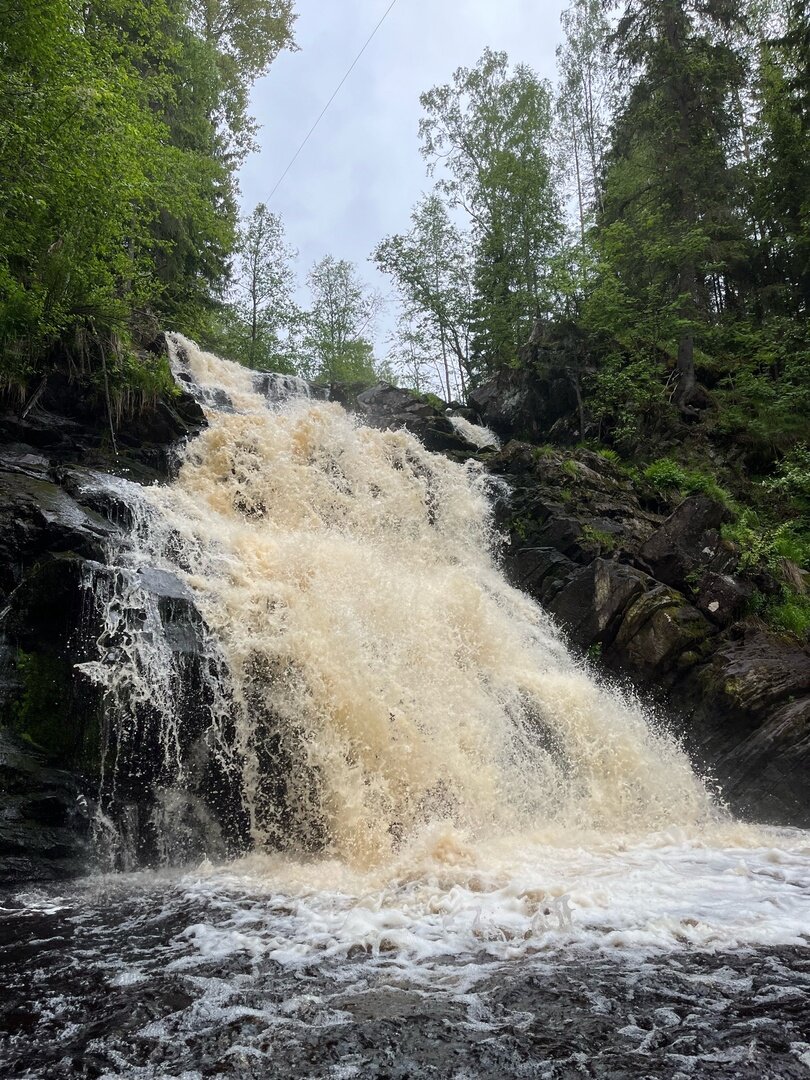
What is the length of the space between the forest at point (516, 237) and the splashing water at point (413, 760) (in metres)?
4.06

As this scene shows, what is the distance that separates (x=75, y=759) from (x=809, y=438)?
17.2 metres

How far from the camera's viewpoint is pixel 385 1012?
3801 millimetres

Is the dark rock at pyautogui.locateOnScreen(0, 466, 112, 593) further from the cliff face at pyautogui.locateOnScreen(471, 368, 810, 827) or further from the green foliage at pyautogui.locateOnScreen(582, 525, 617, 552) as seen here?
the green foliage at pyautogui.locateOnScreen(582, 525, 617, 552)

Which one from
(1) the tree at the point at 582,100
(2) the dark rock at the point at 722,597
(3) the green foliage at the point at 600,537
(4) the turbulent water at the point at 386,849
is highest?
(1) the tree at the point at 582,100

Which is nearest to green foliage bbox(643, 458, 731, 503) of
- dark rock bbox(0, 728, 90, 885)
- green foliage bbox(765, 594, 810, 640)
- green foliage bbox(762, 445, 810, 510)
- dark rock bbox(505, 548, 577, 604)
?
green foliage bbox(762, 445, 810, 510)

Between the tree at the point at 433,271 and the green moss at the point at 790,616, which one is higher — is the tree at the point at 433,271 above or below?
above

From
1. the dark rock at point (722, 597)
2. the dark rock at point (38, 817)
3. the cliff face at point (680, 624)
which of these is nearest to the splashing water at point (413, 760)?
the cliff face at point (680, 624)

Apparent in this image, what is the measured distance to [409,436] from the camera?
15.5m

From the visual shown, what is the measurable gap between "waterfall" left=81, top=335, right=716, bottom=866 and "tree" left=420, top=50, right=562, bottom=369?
10.8 m

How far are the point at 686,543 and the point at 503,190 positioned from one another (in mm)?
17085

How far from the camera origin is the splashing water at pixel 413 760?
5.25 m

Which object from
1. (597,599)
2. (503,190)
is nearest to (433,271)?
(503,190)

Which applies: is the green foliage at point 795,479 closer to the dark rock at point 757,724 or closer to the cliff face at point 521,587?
the cliff face at point 521,587

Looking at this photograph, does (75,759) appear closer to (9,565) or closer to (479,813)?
(9,565)
